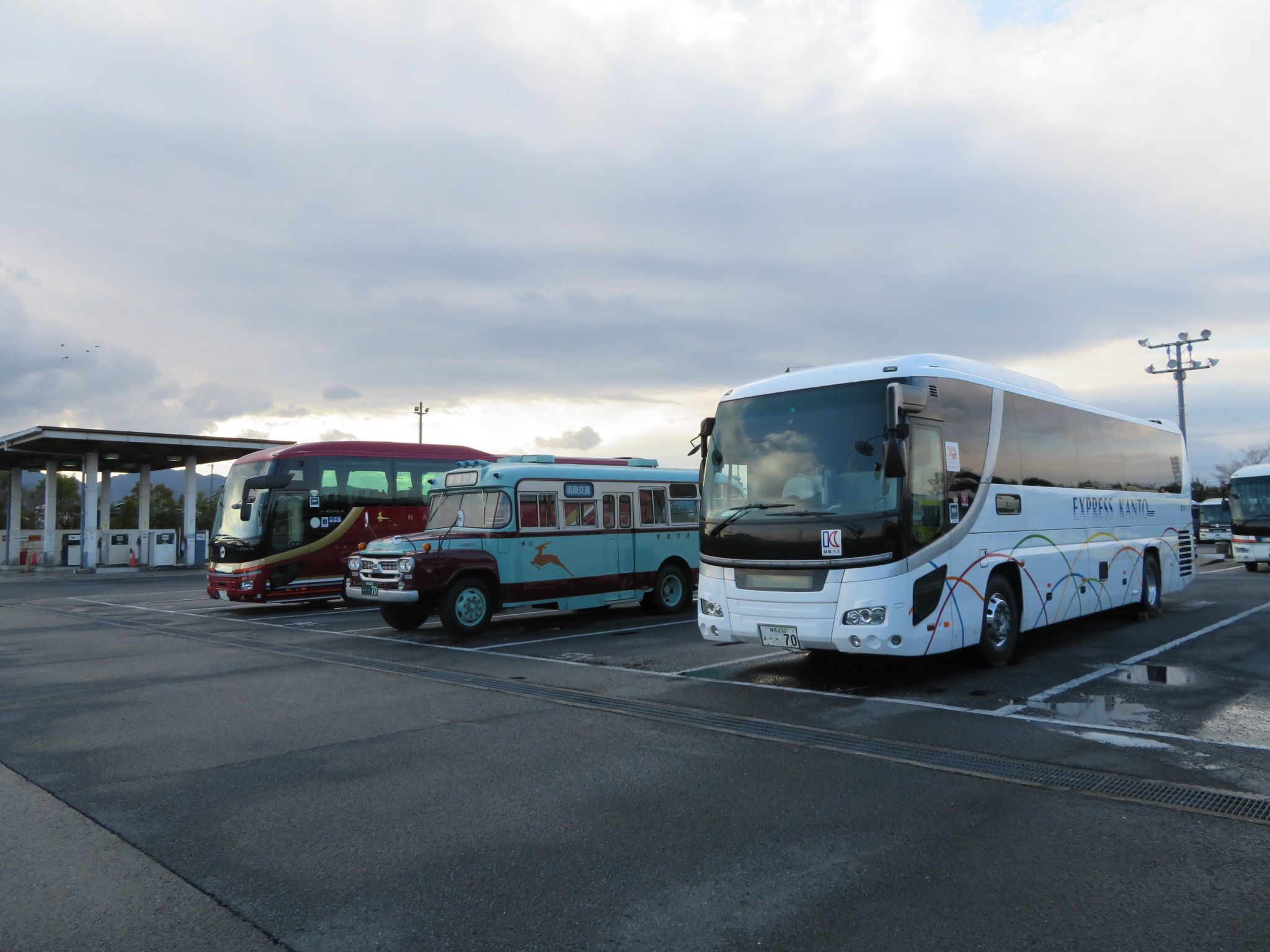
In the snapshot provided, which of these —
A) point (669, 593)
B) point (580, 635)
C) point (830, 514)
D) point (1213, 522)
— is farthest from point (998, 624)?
point (1213, 522)

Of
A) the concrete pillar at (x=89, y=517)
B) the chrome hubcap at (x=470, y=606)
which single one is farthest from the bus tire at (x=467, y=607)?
the concrete pillar at (x=89, y=517)

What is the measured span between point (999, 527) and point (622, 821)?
642 cm

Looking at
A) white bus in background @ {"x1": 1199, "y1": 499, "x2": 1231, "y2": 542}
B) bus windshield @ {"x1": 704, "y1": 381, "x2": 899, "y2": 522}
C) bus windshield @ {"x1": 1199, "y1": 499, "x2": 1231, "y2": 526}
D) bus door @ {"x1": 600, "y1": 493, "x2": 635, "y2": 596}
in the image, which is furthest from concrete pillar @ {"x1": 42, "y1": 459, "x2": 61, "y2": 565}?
bus windshield @ {"x1": 1199, "y1": 499, "x2": 1231, "y2": 526}

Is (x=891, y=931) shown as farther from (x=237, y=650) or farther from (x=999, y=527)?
(x=237, y=650)

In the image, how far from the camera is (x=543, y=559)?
49.2ft

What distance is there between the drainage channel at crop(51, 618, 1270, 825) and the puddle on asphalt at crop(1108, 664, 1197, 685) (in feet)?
12.3

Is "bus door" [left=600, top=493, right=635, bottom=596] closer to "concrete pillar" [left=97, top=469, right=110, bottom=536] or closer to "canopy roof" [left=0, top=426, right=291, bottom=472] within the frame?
"canopy roof" [left=0, top=426, right=291, bottom=472]

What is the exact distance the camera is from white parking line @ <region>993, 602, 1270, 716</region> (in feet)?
26.3

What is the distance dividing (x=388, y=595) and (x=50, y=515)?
3870 centimetres

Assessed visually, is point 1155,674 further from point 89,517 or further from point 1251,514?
point 89,517

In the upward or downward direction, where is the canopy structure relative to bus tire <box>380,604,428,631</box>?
upward

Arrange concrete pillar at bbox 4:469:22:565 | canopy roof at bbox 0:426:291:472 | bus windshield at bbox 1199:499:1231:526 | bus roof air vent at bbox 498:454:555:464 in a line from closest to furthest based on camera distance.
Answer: bus roof air vent at bbox 498:454:555:464 → canopy roof at bbox 0:426:291:472 → concrete pillar at bbox 4:469:22:565 → bus windshield at bbox 1199:499:1231:526

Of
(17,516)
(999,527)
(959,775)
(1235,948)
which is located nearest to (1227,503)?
(999,527)

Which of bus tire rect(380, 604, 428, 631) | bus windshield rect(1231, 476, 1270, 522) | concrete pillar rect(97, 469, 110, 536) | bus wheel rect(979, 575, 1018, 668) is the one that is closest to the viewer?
bus wheel rect(979, 575, 1018, 668)
